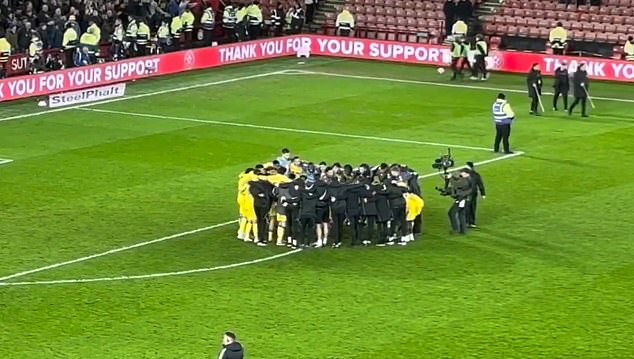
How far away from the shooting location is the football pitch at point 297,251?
26031 mm

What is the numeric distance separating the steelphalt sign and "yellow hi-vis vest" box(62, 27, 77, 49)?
278 centimetres

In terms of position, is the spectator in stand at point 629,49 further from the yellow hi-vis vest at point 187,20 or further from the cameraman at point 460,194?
the cameraman at point 460,194

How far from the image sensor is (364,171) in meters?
32.3

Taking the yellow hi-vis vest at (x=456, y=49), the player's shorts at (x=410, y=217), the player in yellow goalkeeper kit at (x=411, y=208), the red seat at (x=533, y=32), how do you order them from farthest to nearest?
1. the red seat at (x=533, y=32)
2. the yellow hi-vis vest at (x=456, y=49)
3. the player's shorts at (x=410, y=217)
4. the player in yellow goalkeeper kit at (x=411, y=208)

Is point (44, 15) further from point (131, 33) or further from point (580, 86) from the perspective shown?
point (580, 86)

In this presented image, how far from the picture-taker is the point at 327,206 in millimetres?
31438

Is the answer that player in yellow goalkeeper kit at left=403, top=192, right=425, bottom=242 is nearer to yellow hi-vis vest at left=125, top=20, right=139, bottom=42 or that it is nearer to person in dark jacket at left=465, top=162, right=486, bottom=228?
person in dark jacket at left=465, top=162, right=486, bottom=228

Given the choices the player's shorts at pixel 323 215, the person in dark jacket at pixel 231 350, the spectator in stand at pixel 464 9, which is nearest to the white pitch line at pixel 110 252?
the player's shorts at pixel 323 215

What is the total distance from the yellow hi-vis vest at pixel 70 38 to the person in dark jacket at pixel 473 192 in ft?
75.8

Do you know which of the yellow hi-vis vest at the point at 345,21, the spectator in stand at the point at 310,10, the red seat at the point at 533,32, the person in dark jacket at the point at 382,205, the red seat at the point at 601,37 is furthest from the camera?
the spectator in stand at the point at 310,10

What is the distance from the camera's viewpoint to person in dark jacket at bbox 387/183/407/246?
31.7 meters

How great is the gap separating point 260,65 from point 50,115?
43.2ft

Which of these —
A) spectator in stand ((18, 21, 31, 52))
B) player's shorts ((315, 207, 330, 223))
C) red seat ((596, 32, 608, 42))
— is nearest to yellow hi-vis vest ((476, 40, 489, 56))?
red seat ((596, 32, 608, 42))

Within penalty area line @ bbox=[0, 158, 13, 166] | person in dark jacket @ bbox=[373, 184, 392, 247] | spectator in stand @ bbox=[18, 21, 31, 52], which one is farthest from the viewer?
spectator in stand @ bbox=[18, 21, 31, 52]
